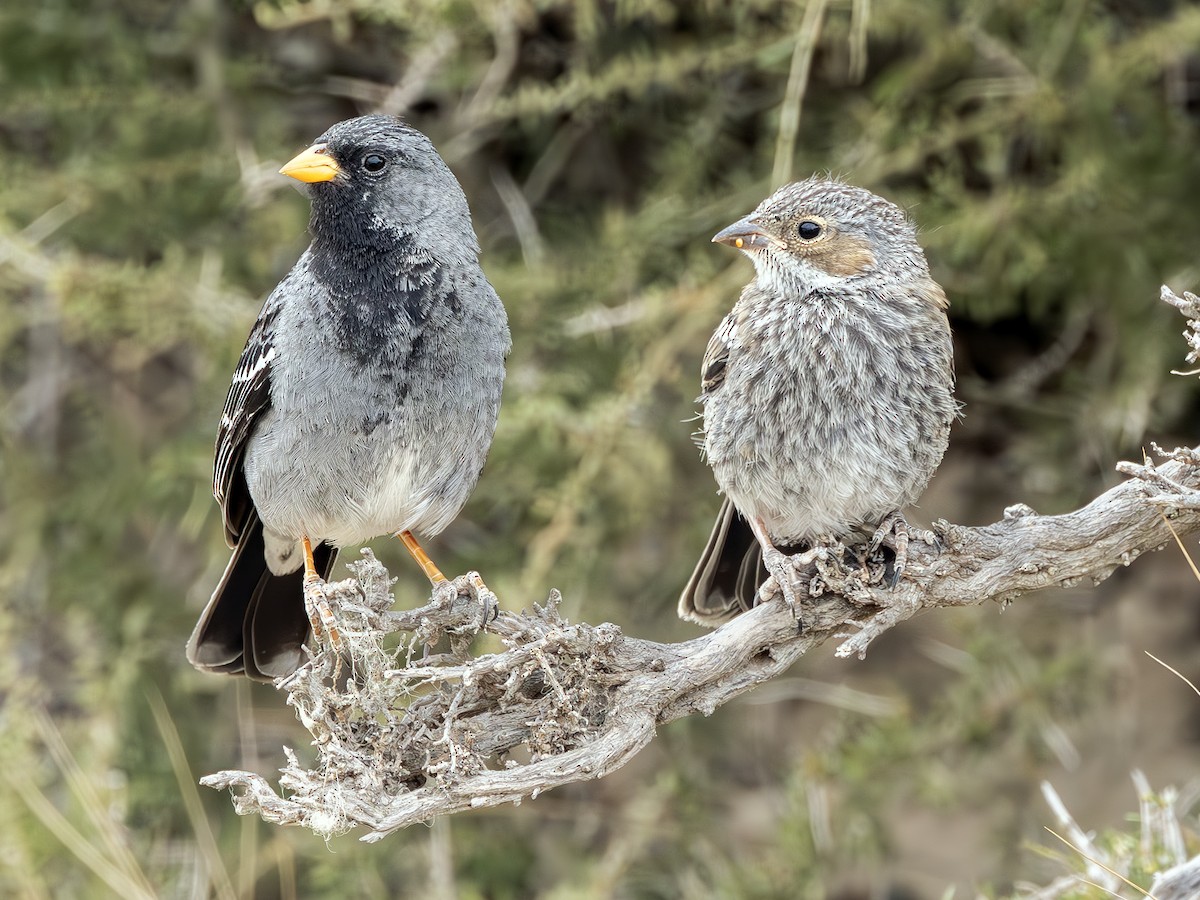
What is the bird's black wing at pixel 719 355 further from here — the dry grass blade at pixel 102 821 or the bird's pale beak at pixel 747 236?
the dry grass blade at pixel 102 821

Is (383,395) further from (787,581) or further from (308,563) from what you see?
(787,581)

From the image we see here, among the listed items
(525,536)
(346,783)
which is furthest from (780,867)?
(346,783)

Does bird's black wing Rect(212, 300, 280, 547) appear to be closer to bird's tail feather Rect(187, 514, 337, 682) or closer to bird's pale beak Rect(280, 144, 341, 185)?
bird's tail feather Rect(187, 514, 337, 682)

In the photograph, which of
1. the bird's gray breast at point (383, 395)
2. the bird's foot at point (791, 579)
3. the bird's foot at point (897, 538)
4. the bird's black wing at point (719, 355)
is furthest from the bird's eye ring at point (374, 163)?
the bird's foot at point (897, 538)

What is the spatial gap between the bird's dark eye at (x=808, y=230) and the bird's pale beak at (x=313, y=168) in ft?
3.69

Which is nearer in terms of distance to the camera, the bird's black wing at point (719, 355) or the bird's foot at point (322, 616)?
the bird's foot at point (322, 616)

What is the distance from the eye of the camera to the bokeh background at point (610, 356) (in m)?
5.09

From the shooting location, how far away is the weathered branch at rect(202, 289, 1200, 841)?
2.81 metres

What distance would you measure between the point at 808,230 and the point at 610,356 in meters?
1.77

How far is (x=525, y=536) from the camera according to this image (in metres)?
5.67

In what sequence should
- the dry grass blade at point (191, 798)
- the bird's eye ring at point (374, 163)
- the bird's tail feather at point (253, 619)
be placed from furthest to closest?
the dry grass blade at point (191, 798) < the bird's tail feather at point (253, 619) < the bird's eye ring at point (374, 163)

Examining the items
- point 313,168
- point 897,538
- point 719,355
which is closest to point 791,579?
point 897,538

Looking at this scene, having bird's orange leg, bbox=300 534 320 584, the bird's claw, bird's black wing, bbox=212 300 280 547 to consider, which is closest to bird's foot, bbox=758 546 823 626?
the bird's claw

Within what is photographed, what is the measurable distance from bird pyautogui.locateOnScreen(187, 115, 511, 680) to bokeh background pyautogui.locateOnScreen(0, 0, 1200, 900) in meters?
1.37
